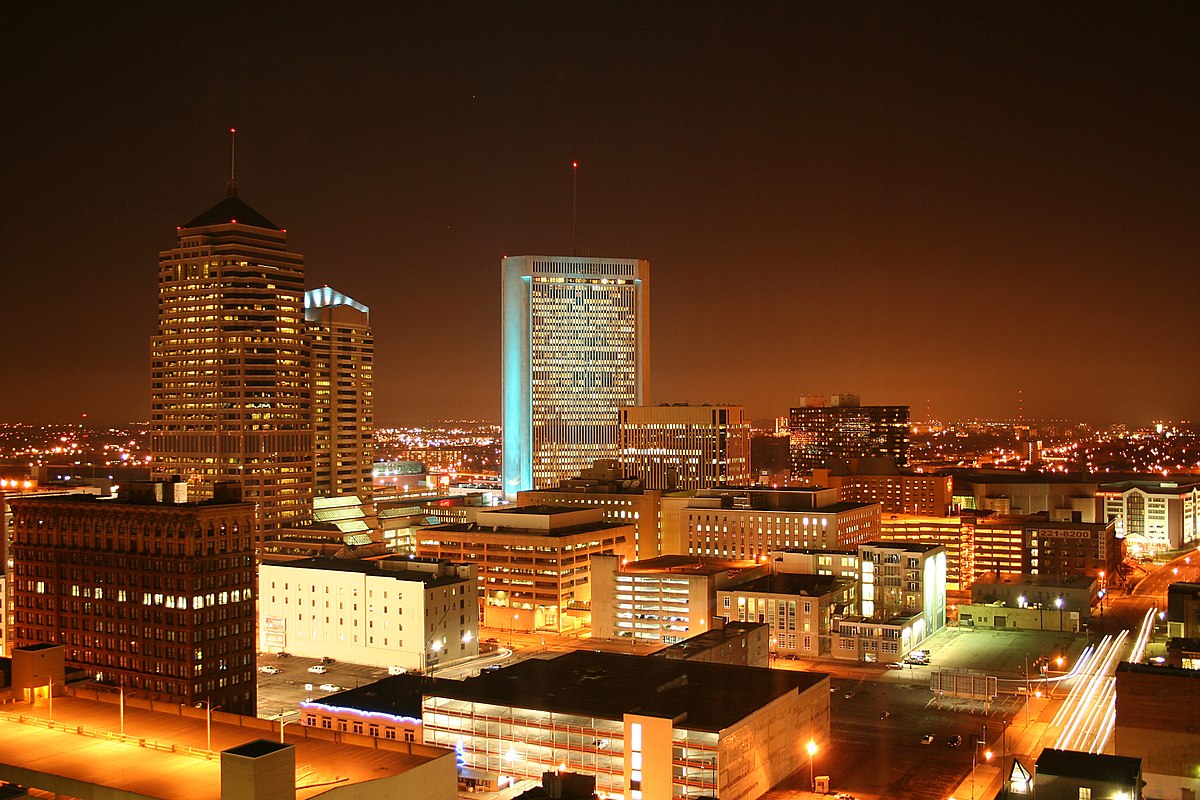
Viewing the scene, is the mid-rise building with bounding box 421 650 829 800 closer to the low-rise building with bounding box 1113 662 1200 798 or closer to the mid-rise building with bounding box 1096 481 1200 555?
the low-rise building with bounding box 1113 662 1200 798

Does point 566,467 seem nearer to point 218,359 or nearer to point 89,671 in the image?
point 218,359

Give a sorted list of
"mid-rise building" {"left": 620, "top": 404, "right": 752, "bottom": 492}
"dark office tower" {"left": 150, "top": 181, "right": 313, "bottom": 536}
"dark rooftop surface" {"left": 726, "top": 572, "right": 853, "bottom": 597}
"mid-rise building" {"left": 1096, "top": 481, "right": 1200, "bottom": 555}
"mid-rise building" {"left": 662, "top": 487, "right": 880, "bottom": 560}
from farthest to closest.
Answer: "mid-rise building" {"left": 620, "top": 404, "right": 752, "bottom": 492}, "mid-rise building" {"left": 1096, "top": 481, "right": 1200, "bottom": 555}, "dark office tower" {"left": 150, "top": 181, "right": 313, "bottom": 536}, "mid-rise building" {"left": 662, "top": 487, "right": 880, "bottom": 560}, "dark rooftop surface" {"left": 726, "top": 572, "right": 853, "bottom": 597}

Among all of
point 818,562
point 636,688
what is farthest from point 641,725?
point 818,562

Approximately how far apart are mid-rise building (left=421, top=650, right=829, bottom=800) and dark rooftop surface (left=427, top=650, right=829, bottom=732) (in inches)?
2.4

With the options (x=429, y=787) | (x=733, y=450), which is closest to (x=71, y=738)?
(x=429, y=787)

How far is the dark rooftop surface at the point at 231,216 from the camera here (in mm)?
125875

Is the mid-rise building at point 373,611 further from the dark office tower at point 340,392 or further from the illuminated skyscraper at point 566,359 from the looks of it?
the illuminated skyscraper at point 566,359

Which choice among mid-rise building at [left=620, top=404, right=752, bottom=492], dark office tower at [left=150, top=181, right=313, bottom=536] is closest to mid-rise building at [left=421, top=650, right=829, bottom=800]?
dark office tower at [left=150, top=181, right=313, bottom=536]

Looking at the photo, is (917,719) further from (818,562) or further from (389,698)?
(818,562)

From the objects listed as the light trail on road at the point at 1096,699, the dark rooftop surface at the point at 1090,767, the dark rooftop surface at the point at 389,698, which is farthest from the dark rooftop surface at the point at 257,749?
the light trail on road at the point at 1096,699

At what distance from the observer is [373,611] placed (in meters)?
82.8

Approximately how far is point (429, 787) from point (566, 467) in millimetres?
122778

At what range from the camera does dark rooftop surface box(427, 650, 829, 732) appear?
52.0m

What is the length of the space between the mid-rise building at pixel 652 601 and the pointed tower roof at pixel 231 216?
60.2 m
